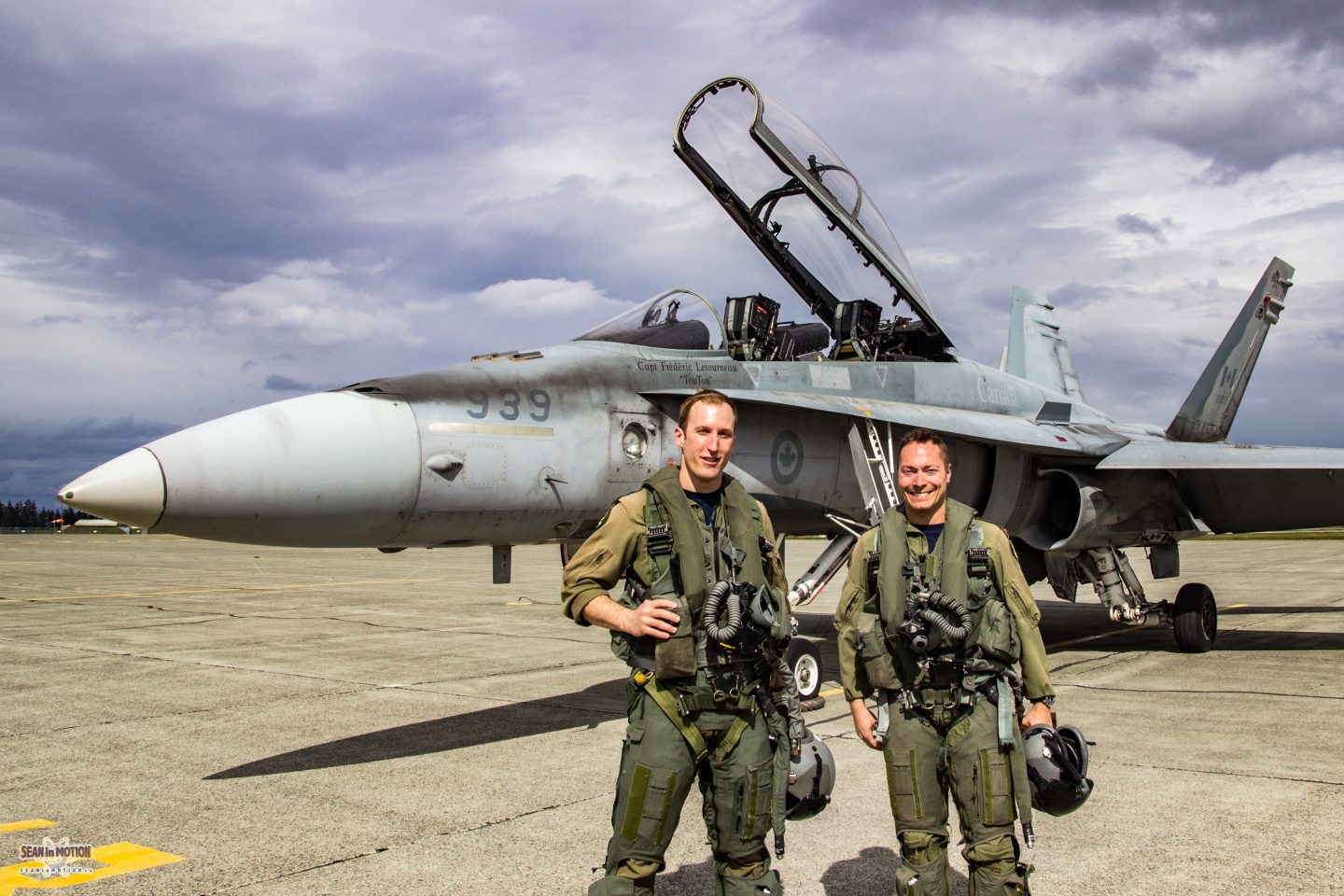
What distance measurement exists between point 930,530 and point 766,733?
874mm

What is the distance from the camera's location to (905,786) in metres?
3.08

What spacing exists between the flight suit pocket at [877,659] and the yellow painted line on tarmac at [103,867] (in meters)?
2.78

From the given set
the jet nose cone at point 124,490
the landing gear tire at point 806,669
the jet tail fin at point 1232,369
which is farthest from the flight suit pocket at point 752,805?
the jet tail fin at point 1232,369

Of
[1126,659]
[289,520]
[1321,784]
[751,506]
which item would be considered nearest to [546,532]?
[289,520]

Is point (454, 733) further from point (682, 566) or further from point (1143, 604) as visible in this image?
point (1143, 604)

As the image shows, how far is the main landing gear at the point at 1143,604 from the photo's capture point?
10.1 metres

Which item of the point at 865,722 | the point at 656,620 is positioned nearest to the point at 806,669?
the point at 865,722

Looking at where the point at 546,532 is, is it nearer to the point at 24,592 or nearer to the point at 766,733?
the point at 766,733

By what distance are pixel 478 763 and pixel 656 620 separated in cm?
316

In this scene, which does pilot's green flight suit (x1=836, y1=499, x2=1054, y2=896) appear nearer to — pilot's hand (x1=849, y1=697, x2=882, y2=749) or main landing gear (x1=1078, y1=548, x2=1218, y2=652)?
pilot's hand (x1=849, y1=697, x2=882, y2=749)

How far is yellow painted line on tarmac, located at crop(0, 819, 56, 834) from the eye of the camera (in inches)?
175

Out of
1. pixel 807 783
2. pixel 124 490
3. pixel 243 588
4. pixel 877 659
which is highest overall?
pixel 124 490

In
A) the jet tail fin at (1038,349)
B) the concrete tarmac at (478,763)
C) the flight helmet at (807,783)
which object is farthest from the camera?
the jet tail fin at (1038,349)

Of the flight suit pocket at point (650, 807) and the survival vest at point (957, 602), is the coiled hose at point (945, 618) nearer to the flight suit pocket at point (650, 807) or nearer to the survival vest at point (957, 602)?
the survival vest at point (957, 602)
